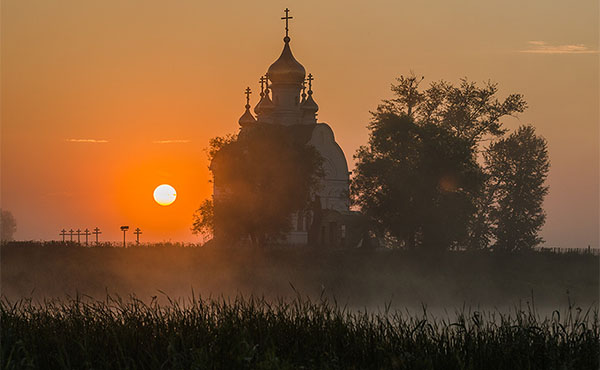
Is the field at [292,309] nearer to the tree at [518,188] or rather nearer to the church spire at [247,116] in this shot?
the tree at [518,188]

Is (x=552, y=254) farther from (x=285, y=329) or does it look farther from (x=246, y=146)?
(x=285, y=329)

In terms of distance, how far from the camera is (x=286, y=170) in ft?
160

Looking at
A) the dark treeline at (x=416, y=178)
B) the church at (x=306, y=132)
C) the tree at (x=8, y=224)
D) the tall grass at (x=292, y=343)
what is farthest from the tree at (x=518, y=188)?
the tree at (x=8, y=224)

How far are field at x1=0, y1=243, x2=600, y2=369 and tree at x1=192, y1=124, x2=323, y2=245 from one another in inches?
196

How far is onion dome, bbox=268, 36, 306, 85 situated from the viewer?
217ft

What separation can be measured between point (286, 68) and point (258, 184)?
63.5 ft

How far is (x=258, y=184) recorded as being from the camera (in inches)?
1907

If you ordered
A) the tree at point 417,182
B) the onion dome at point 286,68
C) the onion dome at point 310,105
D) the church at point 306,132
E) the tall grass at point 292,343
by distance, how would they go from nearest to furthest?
the tall grass at point 292,343, the tree at point 417,182, the church at point 306,132, the onion dome at point 286,68, the onion dome at point 310,105

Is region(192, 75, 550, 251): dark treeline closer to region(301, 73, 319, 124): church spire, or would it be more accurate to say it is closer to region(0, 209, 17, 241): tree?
region(301, 73, 319, 124): church spire

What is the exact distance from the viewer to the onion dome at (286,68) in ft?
217

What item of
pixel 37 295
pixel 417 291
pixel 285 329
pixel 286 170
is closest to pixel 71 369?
pixel 285 329

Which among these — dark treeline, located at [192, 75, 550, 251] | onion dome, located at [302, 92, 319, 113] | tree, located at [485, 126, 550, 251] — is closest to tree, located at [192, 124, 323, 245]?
dark treeline, located at [192, 75, 550, 251]

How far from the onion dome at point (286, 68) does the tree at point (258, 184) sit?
16840 mm

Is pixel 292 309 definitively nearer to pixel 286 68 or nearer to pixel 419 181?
pixel 419 181
